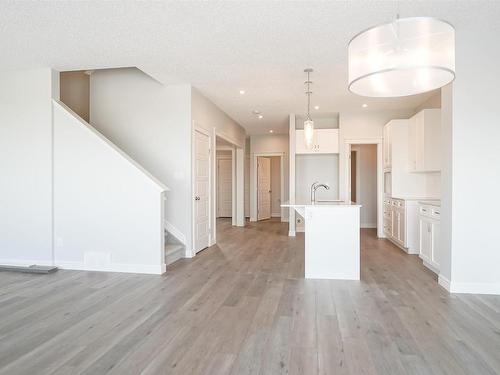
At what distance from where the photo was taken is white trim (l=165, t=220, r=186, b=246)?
5.05m

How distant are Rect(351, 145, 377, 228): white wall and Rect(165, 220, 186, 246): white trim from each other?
505 centimetres

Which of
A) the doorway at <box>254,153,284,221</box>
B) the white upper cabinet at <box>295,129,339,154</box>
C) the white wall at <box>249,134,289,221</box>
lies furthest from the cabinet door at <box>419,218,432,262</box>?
the white wall at <box>249,134,289,221</box>

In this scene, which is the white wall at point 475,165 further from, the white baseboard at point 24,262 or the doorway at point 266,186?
the doorway at point 266,186

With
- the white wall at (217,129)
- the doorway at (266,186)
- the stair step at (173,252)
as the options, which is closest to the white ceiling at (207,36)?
the white wall at (217,129)

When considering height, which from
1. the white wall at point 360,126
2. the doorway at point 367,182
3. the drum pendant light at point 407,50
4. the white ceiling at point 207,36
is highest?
the white ceiling at point 207,36

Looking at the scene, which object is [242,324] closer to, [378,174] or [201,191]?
[201,191]

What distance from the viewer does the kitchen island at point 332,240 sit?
390 cm

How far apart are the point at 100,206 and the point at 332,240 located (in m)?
3.00

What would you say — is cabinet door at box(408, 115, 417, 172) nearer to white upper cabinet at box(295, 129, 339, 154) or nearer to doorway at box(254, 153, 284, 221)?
white upper cabinet at box(295, 129, 339, 154)

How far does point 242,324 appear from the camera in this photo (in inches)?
103

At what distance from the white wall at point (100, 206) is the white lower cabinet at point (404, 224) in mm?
3775

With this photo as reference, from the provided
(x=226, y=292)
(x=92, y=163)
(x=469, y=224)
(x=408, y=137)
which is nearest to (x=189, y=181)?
(x=92, y=163)

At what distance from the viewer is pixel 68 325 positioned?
2.60m

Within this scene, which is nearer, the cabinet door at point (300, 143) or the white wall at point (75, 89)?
the white wall at point (75, 89)
